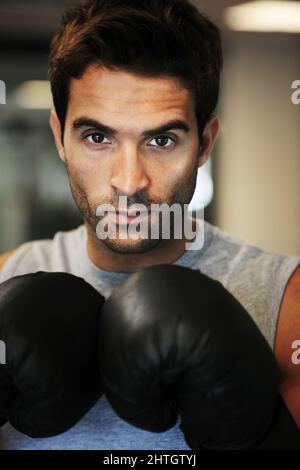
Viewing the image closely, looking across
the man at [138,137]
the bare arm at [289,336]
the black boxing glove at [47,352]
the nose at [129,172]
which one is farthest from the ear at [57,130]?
the bare arm at [289,336]

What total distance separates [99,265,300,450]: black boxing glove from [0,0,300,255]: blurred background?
350 millimetres

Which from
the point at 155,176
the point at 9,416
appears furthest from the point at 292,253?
the point at 9,416

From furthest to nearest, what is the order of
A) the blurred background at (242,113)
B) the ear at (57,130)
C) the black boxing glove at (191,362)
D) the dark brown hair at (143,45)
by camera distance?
1. the blurred background at (242,113)
2. the ear at (57,130)
3. the dark brown hair at (143,45)
4. the black boxing glove at (191,362)

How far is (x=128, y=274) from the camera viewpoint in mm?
898

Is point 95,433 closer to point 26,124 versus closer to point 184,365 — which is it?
point 184,365

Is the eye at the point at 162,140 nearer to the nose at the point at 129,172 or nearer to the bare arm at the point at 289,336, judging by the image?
the nose at the point at 129,172

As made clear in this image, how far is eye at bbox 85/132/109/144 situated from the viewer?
0.80 metres

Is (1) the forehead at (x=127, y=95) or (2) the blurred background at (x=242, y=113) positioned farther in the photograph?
(2) the blurred background at (x=242, y=113)

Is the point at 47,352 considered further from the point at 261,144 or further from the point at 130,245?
the point at 261,144

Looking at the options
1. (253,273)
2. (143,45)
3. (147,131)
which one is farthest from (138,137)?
(253,273)

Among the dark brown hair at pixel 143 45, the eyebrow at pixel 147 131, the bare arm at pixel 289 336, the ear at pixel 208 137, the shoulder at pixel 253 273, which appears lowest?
the bare arm at pixel 289 336

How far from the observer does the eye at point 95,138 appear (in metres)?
0.80

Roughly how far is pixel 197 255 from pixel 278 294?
0.45 ft

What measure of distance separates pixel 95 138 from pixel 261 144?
469 mm
